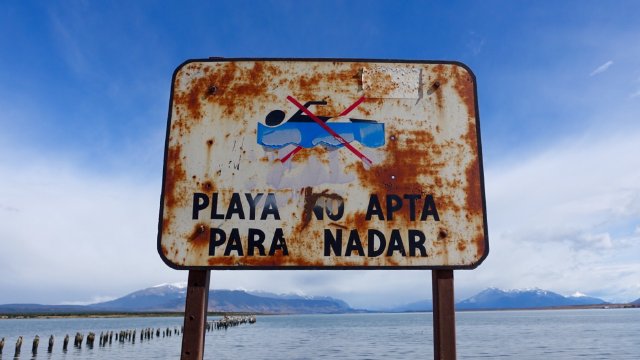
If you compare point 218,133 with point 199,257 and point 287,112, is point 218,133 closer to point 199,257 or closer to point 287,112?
point 287,112

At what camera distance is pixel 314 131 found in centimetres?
368

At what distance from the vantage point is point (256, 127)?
12.1 ft

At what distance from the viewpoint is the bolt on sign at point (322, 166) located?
3.46m

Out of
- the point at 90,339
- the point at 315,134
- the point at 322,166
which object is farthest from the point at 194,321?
the point at 90,339

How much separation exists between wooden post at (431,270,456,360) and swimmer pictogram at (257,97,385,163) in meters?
1.05

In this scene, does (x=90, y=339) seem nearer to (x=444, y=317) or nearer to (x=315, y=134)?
(x=315, y=134)

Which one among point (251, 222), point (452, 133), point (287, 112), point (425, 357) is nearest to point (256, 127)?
point (287, 112)

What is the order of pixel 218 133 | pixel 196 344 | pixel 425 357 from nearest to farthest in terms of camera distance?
pixel 196 344 < pixel 218 133 < pixel 425 357

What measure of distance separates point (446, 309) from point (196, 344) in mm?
1791

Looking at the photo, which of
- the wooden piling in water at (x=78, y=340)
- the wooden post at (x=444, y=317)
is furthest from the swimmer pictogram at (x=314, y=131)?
the wooden piling in water at (x=78, y=340)

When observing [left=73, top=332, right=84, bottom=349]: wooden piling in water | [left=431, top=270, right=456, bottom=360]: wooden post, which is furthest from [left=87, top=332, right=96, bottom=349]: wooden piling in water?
[left=431, top=270, right=456, bottom=360]: wooden post

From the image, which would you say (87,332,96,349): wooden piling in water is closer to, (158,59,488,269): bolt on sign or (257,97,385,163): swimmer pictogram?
(158,59,488,269): bolt on sign

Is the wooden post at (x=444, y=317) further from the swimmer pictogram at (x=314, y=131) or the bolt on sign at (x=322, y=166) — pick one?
the swimmer pictogram at (x=314, y=131)

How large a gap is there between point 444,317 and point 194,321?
1.77 metres
